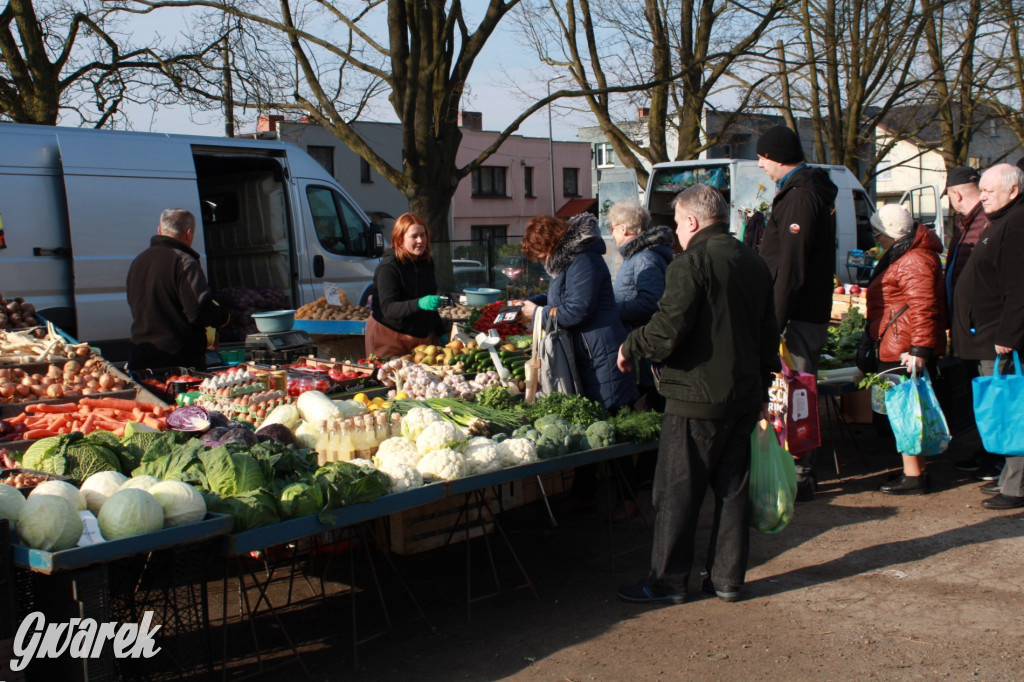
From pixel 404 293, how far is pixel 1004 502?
4.10m

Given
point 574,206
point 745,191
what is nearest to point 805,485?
point 745,191

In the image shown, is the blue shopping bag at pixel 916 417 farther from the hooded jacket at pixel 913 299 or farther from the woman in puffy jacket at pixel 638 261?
the woman in puffy jacket at pixel 638 261

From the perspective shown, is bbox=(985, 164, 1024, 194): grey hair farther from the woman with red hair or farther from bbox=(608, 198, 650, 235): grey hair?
the woman with red hair

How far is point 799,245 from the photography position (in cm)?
584

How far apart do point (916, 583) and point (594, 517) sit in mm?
2053

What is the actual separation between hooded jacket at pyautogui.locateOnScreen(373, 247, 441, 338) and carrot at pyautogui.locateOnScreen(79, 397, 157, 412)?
6.11 feet

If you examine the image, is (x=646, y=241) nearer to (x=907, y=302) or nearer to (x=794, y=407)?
(x=794, y=407)

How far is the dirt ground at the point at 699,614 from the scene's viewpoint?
390 cm

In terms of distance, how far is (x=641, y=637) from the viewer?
4.18 meters

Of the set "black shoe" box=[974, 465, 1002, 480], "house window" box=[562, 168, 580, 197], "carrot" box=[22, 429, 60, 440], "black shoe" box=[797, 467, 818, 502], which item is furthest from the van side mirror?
"house window" box=[562, 168, 580, 197]

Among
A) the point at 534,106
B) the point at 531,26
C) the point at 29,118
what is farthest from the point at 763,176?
the point at 29,118

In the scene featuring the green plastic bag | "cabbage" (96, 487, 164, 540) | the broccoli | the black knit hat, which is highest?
the black knit hat

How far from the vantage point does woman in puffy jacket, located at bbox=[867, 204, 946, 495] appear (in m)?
6.11

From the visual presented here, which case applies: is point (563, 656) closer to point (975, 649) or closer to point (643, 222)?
point (975, 649)
